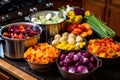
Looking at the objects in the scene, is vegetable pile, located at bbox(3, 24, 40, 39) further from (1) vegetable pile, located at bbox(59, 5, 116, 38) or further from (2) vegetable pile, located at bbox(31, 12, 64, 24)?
(1) vegetable pile, located at bbox(59, 5, 116, 38)

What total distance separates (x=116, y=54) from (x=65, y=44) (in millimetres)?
357

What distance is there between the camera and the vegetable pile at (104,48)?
158 centimetres

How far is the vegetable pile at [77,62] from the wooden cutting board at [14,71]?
0.23 meters

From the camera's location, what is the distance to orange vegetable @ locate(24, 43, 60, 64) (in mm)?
1513

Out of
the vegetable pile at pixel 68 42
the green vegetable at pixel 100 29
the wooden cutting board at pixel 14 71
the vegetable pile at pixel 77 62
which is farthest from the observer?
the green vegetable at pixel 100 29

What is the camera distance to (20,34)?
5.65ft

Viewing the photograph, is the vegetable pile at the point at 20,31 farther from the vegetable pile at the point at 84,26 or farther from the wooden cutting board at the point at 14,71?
the vegetable pile at the point at 84,26

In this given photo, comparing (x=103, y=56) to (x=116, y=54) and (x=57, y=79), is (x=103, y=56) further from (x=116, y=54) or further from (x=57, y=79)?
(x=57, y=79)

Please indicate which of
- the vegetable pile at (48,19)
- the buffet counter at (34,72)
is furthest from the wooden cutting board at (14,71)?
the vegetable pile at (48,19)

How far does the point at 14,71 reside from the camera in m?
1.60

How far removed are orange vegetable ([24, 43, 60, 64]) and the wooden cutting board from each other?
0.11 meters

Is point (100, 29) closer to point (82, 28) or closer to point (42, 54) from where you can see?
point (82, 28)

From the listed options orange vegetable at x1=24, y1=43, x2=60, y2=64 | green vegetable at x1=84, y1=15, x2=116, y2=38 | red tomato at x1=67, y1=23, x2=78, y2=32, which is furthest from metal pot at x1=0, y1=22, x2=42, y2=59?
green vegetable at x1=84, y1=15, x2=116, y2=38

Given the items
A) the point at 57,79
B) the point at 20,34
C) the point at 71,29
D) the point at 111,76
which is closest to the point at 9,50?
the point at 20,34
